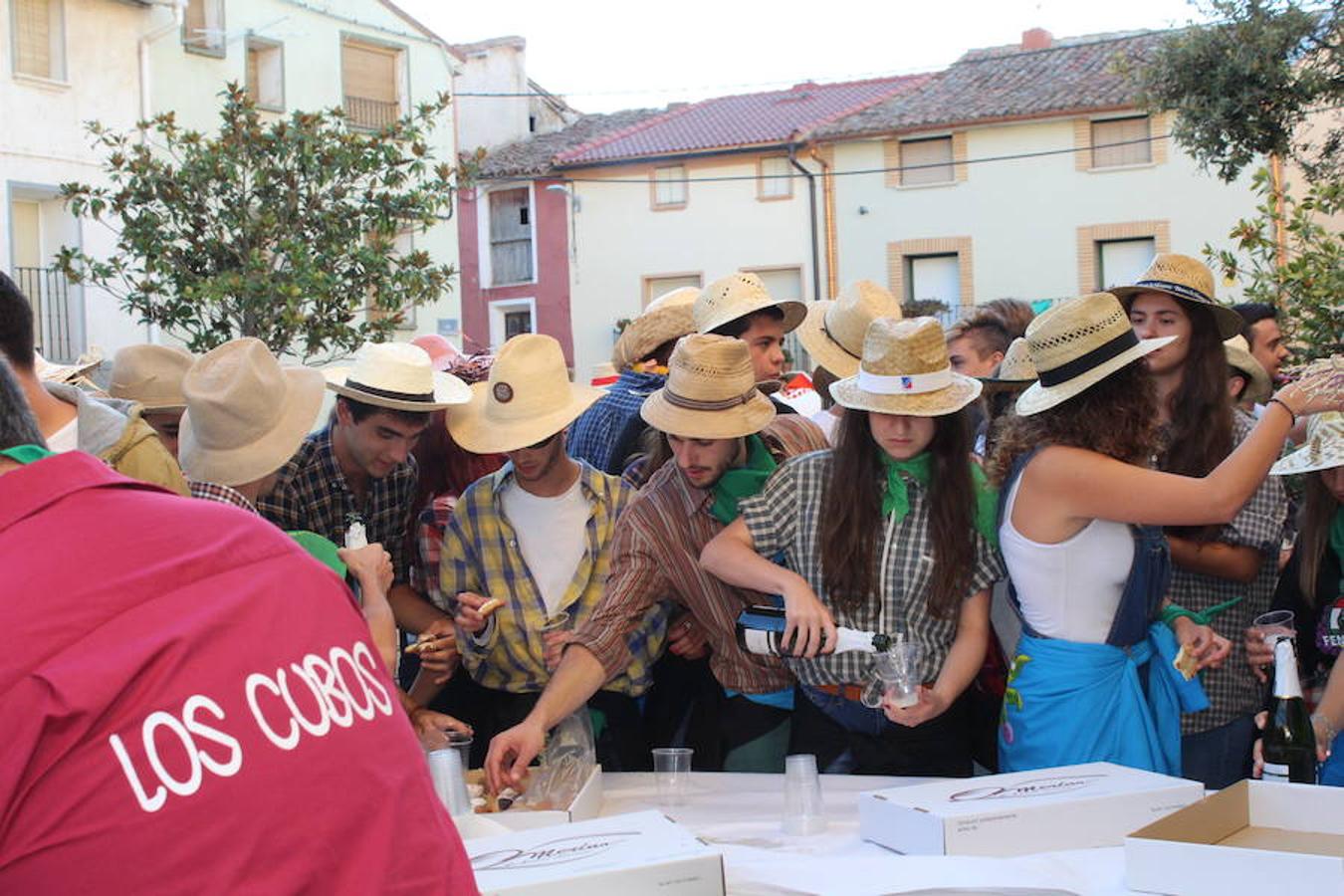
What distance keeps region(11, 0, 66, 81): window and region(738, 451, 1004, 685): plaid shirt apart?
655 inches

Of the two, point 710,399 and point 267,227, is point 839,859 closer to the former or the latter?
point 710,399

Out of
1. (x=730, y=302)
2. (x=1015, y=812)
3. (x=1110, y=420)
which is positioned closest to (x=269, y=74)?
(x=730, y=302)

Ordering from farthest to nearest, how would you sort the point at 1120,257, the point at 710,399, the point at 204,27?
the point at 1120,257, the point at 204,27, the point at 710,399

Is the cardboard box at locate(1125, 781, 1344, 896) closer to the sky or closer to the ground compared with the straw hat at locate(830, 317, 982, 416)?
closer to the ground

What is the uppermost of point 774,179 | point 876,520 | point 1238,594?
point 774,179

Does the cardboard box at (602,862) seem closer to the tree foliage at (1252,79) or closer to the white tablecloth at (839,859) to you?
the white tablecloth at (839,859)

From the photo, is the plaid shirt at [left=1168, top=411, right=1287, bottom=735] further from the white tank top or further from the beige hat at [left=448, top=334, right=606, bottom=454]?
the beige hat at [left=448, top=334, right=606, bottom=454]

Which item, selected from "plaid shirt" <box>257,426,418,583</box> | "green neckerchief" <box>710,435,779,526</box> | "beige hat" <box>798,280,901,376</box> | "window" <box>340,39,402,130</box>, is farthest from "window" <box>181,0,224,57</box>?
"green neckerchief" <box>710,435,779,526</box>

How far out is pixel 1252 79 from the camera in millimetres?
8555

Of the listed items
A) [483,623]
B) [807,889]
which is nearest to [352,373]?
[483,623]

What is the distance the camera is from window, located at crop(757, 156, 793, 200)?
103ft

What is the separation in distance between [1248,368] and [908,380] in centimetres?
209

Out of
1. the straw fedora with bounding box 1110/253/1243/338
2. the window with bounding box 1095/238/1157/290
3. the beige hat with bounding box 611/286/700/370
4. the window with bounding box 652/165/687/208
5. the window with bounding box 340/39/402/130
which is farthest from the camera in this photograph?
the window with bounding box 652/165/687/208

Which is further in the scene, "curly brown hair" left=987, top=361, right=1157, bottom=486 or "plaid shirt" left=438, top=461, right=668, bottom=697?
"plaid shirt" left=438, top=461, right=668, bottom=697
